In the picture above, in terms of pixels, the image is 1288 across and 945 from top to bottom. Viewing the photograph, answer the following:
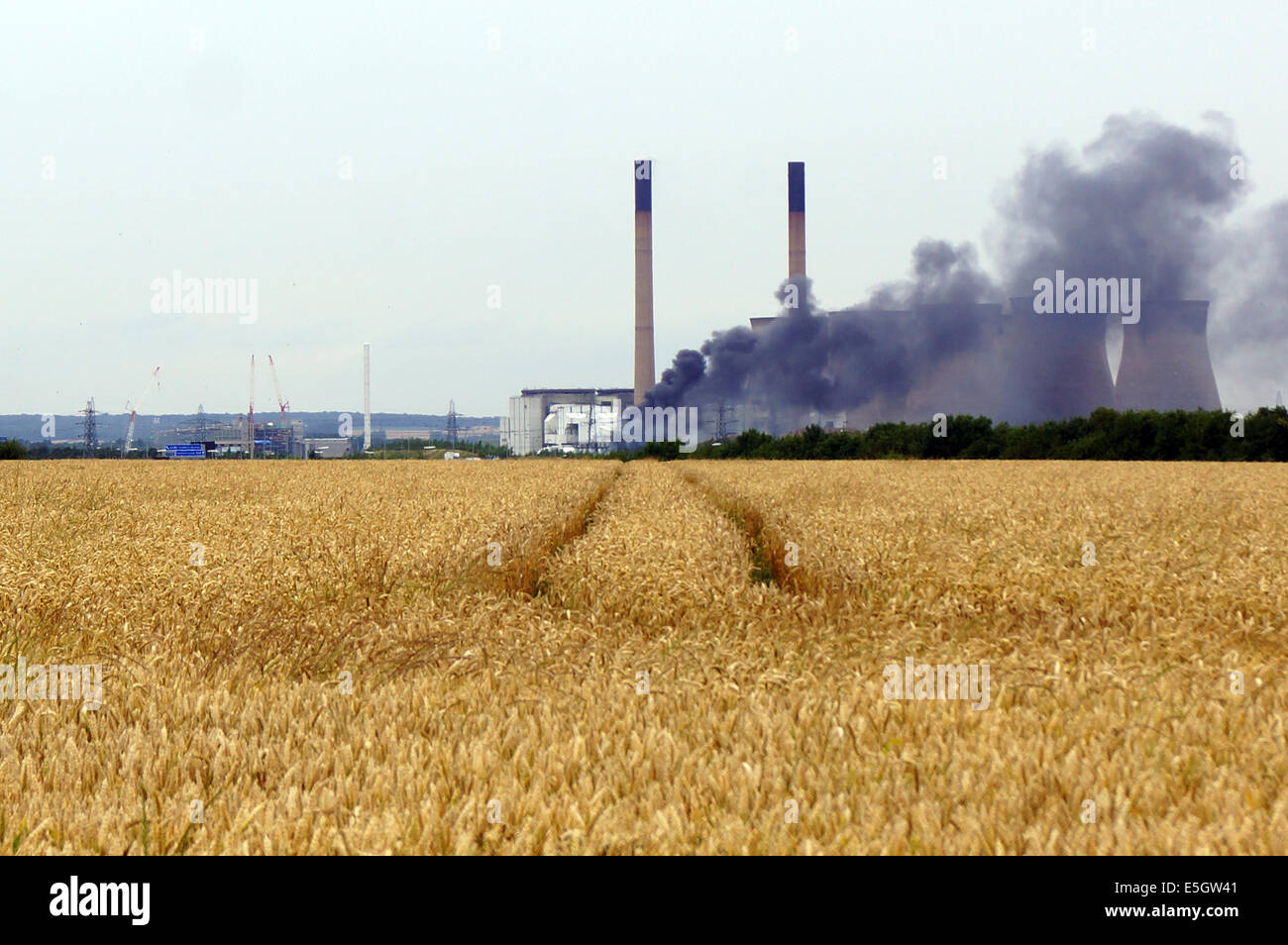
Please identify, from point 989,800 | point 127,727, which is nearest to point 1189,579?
point 989,800

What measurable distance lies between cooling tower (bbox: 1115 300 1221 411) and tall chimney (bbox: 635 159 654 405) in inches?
1781

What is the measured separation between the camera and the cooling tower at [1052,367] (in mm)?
105625

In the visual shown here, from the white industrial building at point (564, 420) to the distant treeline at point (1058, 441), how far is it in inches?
1390

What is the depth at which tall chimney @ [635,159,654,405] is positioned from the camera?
89625mm

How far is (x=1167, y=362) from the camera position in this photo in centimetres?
9575

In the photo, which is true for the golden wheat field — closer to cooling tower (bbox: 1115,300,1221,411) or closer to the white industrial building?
cooling tower (bbox: 1115,300,1221,411)

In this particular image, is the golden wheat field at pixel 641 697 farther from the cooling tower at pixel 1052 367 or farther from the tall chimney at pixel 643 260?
the cooling tower at pixel 1052 367

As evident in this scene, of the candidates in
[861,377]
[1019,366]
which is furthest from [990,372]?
[861,377]

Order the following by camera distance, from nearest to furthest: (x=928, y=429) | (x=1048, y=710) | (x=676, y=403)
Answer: (x=1048, y=710)
(x=928, y=429)
(x=676, y=403)

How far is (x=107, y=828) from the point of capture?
3164 mm

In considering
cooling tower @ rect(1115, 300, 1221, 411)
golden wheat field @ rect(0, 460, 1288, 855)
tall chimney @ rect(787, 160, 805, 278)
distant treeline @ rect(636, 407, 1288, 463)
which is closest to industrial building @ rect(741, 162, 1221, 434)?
cooling tower @ rect(1115, 300, 1221, 411)
